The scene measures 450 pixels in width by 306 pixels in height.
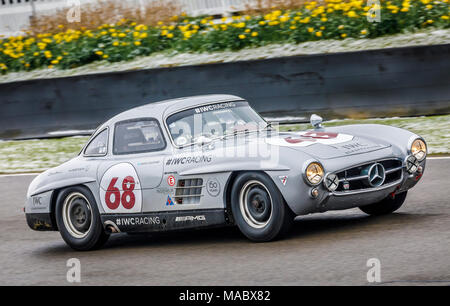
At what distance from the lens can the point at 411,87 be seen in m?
13.0

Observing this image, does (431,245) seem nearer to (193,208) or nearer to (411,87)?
(193,208)

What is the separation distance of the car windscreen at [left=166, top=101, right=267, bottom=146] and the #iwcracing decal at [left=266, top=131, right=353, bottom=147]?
0.61 m

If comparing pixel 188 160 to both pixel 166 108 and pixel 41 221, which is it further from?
pixel 41 221

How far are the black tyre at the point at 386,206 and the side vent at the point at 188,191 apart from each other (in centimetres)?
172

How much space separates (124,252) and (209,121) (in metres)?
1.51

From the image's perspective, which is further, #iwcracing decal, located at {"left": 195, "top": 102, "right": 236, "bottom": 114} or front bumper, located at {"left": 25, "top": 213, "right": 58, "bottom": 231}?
front bumper, located at {"left": 25, "top": 213, "right": 58, "bottom": 231}

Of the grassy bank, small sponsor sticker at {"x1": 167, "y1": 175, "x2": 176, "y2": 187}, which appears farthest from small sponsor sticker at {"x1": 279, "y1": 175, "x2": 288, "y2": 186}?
the grassy bank

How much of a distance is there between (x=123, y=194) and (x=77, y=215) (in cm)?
74

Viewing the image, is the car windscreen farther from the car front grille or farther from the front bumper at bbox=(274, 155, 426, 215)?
the car front grille

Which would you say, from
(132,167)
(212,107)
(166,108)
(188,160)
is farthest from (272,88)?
(188,160)

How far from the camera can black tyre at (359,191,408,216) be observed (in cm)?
746

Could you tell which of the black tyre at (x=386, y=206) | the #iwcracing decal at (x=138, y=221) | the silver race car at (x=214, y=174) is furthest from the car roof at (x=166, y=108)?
the black tyre at (x=386, y=206)

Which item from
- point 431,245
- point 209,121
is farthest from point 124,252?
point 431,245
